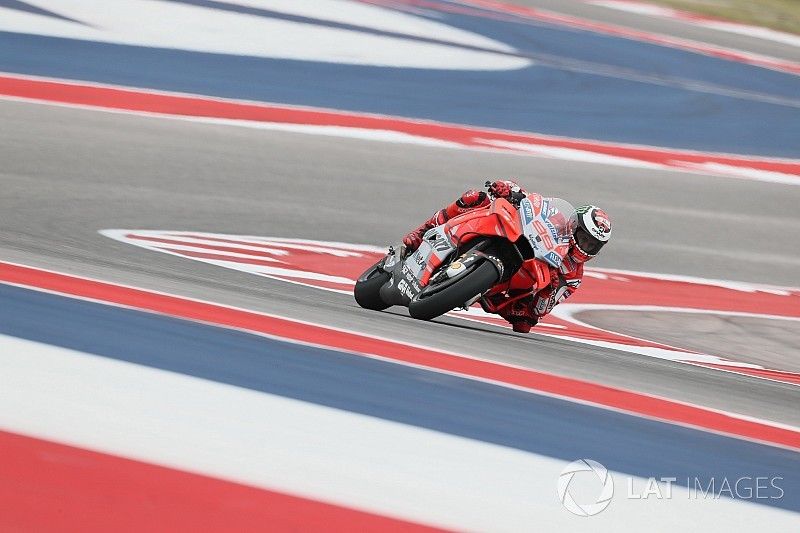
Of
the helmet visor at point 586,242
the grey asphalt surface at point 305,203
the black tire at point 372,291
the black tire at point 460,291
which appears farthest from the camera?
the black tire at point 372,291

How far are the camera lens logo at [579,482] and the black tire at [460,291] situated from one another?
2.20 m

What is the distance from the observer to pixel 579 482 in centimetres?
461

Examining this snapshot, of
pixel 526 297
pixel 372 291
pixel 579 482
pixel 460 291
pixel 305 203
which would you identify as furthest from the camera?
pixel 305 203

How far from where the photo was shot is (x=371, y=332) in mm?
6441

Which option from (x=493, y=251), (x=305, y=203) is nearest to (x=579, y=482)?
(x=493, y=251)

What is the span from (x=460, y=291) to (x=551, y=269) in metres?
0.86

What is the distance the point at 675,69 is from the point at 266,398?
14530mm

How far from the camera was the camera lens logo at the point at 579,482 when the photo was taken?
4406 mm

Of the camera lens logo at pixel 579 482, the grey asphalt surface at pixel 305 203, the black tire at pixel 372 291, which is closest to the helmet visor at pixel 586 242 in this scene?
the grey asphalt surface at pixel 305 203

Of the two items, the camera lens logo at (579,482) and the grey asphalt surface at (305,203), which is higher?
the camera lens logo at (579,482)

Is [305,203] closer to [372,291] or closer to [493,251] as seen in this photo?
[372,291]

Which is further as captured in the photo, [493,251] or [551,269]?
[551,269]

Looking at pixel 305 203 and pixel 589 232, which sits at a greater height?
pixel 589 232

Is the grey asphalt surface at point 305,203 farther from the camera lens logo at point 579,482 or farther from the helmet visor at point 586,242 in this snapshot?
the camera lens logo at point 579,482
